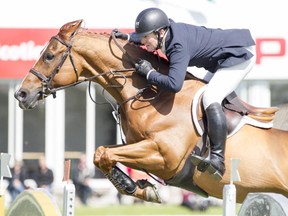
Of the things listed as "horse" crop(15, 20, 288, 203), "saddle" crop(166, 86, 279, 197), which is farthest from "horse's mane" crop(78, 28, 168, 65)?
"saddle" crop(166, 86, 279, 197)

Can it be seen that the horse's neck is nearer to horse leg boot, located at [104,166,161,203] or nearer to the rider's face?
the rider's face

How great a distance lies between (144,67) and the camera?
23.7 feet

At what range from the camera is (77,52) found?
747 centimetres

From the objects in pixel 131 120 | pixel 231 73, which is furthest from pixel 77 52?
pixel 231 73

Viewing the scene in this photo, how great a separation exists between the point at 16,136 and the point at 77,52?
1100 centimetres

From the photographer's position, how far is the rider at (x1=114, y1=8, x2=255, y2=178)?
7.11 metres

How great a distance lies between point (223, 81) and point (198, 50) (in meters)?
0.33

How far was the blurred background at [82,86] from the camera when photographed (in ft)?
58.5

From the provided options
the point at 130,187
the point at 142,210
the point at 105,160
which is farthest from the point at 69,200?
the point at 142,210

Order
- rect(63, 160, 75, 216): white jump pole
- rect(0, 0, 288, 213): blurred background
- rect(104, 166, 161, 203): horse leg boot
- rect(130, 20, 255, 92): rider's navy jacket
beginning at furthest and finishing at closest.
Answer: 1. rect(0, 0, 288, 213): blurred background
2. rect(104, 166, 161, 203): horse leg boot
3. rect(130, 20, 255, 92): rider's navy jacket
4. rect(63, 160, 75, 216): white jump pole

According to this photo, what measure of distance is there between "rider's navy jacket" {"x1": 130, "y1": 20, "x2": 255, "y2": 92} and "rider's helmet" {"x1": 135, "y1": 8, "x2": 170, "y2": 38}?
11 centimetres

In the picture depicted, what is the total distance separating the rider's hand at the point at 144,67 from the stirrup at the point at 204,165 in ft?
2.44

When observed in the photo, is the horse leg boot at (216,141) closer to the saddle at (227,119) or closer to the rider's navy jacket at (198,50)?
the saddle at (227,119)

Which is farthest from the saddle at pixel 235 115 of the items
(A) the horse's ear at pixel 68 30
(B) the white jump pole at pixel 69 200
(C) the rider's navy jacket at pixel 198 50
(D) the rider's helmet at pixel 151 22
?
(B) the white jump pole at pixel 69 200
